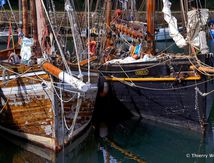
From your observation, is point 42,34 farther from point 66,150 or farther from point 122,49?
point 122,49

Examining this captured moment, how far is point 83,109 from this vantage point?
521 inches

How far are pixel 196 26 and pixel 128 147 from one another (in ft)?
14.4

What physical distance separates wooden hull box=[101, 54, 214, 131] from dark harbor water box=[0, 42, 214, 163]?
417mm

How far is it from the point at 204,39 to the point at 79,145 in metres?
5.08

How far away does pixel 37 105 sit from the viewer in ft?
39.1

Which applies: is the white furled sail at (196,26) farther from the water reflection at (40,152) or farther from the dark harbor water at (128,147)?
the water reflection at (40,152)

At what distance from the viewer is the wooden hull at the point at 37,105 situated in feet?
38.2

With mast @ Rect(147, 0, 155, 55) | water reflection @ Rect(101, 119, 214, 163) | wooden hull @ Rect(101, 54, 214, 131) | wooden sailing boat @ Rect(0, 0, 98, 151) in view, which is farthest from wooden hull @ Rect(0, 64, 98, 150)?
mast @ Rect(147, 0, 155, 55)

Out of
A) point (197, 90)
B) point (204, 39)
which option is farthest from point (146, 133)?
point (204, 39)

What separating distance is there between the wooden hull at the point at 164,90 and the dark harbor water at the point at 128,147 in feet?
1.37

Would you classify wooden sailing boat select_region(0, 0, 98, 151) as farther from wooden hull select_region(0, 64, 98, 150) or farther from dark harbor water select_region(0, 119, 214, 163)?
dark harbor water select_region(0, 119, 214, 163)

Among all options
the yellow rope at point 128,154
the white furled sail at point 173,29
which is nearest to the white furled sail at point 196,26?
the white furled sail at point 173,29

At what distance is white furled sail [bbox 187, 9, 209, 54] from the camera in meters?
13.6

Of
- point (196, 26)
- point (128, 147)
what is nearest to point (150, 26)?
point (196, 26)
